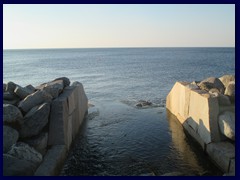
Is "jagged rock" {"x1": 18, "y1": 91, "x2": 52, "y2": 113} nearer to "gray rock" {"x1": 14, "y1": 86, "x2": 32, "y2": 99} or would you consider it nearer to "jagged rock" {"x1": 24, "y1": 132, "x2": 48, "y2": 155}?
"gray rock" {"x1": 14, "y1": 86, "x2": 32, "y2": 99}

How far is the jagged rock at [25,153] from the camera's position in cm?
A: 725

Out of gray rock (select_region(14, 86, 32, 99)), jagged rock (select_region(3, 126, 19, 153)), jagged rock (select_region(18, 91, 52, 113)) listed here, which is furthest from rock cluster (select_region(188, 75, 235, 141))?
gray rock (select_region(14, 86, 32, 99))

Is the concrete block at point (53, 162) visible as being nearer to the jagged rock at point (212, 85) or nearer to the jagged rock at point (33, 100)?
the jagged rock at point (33, 100)

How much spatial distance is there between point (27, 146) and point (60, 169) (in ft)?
3.84

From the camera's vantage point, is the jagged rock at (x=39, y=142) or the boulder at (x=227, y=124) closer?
the jagged rock at (x=39, y=142)

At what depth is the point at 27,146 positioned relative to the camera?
7688mm

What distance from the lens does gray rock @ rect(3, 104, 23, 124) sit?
805 cm

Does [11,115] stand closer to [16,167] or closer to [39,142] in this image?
[39,142]

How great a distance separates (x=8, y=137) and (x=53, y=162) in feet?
4.69

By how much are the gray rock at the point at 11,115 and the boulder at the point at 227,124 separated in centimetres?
610

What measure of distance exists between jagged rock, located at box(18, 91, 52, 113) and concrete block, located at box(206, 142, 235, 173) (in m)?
5.39

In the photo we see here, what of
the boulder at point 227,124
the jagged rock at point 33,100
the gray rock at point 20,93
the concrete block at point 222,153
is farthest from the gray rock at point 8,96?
the boulder at point 227,124

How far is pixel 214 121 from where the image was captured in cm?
887

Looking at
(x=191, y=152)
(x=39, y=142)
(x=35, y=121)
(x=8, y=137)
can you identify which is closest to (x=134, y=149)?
(x=191, y=152)
